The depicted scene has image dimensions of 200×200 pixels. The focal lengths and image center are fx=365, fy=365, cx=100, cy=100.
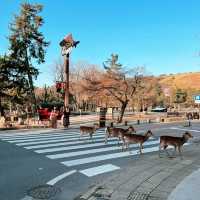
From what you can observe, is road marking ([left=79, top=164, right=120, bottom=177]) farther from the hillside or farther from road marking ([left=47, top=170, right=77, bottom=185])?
the hillside

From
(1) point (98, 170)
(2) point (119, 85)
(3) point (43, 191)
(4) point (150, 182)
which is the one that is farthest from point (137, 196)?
(2) point (119, 85)

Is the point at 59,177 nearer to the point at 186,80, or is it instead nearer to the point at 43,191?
the point at 43,191

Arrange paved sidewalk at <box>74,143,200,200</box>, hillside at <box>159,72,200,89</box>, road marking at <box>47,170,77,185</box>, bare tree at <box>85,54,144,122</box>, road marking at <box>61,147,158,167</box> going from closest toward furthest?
paved sidewalk at <box>74,143,200,200</box> → road marking at <box>47,170,77,185</box> → road marking at <box>61,147,158,167</box> → bare tree at <box>85,54,144,122</box> → hillside at <box>159,72,200,89</box>

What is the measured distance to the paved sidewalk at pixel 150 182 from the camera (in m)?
8.45

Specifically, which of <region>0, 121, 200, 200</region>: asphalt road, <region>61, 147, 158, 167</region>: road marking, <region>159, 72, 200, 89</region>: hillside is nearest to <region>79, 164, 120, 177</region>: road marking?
<region>0, 121, 200, 200</region>: asphalt road

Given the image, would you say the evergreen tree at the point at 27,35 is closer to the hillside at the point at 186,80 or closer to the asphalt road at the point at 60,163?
the asphalt road at the point at 60,163

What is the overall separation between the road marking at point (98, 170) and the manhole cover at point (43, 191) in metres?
1.89

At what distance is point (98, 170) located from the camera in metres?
11.7

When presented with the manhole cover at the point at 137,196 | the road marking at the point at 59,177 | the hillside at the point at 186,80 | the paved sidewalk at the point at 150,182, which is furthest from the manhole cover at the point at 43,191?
the hillside at the point at 186,80

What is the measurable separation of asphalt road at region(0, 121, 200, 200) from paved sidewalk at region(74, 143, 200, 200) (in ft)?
1.55

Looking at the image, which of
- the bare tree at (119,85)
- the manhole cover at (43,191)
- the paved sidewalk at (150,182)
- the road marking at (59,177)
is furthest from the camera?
the bare tree at (119,85)

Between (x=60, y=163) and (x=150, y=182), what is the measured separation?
4036 millimetres

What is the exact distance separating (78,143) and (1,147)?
3.71m

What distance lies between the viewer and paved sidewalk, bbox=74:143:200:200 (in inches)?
332
